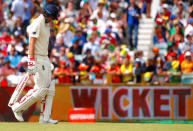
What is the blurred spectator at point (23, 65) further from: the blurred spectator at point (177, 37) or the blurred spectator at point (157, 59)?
the blurred spectator at point (177, 37)

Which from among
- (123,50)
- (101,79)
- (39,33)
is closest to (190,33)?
(123,50)

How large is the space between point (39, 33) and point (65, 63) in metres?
5.95

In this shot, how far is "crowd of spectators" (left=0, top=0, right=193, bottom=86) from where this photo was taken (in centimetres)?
1545

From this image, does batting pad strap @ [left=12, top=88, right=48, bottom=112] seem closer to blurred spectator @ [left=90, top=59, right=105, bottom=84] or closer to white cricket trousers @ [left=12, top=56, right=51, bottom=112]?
white cricket trousers @ [left=12, top=56, right=51, bottom=112]

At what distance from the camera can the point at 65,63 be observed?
52.7 ft

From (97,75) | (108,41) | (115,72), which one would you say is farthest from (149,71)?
(108,41)

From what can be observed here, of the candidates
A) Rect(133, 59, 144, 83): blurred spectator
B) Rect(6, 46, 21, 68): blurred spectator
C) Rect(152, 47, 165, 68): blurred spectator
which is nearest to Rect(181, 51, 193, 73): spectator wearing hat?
Rect(152, 47, 165, 68): blurred spectator

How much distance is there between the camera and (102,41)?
1797 centimetres

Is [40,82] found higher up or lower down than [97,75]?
higher up

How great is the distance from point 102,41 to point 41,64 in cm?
797

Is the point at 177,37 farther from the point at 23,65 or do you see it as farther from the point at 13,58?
the point at 13,58

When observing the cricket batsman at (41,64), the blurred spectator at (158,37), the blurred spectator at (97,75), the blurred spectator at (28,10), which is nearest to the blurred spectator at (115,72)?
the blurred spectator at (97,75)

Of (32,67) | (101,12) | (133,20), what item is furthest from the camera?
(101,12)

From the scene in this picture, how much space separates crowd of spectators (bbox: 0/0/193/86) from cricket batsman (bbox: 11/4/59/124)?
16.3 ft
